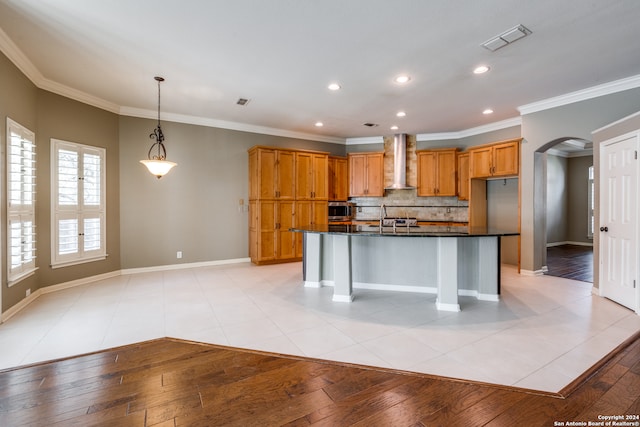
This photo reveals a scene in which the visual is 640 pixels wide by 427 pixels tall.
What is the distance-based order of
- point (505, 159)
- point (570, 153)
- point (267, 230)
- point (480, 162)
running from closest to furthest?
point (505, 159) < point (480, 162) < point (267, 230) < point (570, 153)

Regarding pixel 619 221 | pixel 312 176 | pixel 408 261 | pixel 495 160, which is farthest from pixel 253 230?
pixel 619 221

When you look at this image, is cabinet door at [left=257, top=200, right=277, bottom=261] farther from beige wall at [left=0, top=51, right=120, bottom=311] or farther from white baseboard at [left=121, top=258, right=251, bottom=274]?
beige wall at [left=0, top=51, right=120, bottom=311]

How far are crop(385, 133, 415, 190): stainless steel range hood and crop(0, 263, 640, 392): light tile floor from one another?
3207 millimetres

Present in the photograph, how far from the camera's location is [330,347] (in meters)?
2.52

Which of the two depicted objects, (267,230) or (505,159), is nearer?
(505,159)

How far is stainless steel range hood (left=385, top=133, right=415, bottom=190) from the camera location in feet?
22.7

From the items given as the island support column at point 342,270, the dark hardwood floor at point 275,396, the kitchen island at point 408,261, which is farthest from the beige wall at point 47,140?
the island support column at point 342,270

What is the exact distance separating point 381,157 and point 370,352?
5304mm

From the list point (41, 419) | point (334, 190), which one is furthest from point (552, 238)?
point (41, 419)

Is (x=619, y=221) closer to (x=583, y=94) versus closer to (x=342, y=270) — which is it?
(x=583, y=94)

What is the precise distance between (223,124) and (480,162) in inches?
202

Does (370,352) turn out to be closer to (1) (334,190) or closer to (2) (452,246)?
(2) (452,246)

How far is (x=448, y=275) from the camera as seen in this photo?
3406 millimetres

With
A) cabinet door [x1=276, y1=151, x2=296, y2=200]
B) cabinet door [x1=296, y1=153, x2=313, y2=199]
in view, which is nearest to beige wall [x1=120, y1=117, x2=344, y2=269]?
cabinet door [x1=276, y1=151, x2=296, y2=200]
